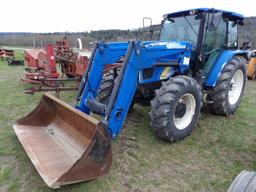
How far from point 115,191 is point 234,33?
173 inches

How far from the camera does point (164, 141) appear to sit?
427cm

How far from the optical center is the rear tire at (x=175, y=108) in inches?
154

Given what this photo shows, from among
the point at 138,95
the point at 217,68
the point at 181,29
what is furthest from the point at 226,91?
the point at 138,95

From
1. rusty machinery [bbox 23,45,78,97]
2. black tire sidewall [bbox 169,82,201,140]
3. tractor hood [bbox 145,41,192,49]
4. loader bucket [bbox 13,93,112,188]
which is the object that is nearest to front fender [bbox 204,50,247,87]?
tractor hood [bbox 145,41,192,49]

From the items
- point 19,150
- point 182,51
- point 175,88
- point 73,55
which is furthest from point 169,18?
point 73,55

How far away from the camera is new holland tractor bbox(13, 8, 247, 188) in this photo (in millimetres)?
3178

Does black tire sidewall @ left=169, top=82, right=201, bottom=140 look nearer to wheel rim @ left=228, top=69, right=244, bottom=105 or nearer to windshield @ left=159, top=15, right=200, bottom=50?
windshield @ left=159, top=15, right=200, bottom=50

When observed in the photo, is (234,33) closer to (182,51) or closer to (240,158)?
(182,51)

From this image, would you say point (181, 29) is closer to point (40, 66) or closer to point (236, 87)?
point (236, 87)

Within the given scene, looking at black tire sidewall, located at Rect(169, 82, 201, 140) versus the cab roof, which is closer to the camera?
black tire sidewall, located at Rect(169, 82, 201, 140)

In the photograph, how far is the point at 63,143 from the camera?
3750 mm

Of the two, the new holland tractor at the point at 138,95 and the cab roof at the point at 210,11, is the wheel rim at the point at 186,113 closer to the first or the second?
the new holland tractor at the point at 138,95

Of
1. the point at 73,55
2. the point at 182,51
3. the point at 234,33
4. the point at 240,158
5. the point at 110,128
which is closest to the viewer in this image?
the point at 110,128

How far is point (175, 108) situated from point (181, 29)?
1.83 metres
